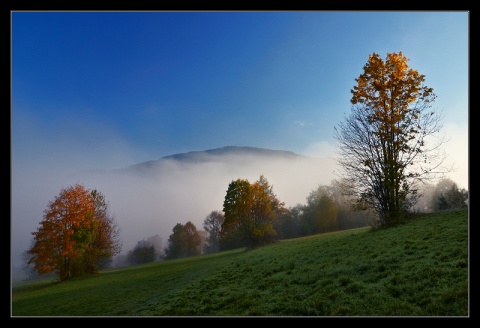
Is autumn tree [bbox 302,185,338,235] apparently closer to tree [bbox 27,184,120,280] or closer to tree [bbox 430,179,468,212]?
tree [bbox 430,179,468,212]

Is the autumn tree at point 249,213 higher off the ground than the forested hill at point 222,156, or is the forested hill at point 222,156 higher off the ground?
the forested hill at point 222,156

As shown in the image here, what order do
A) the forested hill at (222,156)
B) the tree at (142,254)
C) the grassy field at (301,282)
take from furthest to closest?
1. the tree at (142,254)
2. the forested hill at (222,156)
3. the grassy field at (301,282)

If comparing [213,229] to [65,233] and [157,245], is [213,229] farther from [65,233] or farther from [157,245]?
[65,233]

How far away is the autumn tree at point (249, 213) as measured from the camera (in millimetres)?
8519

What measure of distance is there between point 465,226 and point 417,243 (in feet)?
4.56

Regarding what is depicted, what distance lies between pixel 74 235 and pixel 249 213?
15.7 feet

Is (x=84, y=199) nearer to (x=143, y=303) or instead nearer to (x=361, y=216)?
(x=143, y=303)

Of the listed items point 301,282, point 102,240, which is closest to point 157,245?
point 102,240

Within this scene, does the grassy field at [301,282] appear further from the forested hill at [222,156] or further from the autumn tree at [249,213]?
the forested hill at [222,156]

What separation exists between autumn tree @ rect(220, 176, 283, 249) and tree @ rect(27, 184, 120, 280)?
3.03 m

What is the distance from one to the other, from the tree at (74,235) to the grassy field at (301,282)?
1.44 feet

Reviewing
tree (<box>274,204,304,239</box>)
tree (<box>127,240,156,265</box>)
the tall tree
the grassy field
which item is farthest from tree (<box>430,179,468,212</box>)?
the tall tree

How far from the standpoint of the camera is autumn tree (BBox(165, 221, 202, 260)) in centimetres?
850

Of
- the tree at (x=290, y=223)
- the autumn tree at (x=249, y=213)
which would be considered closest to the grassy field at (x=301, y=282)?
the tree at (x=290, y=223)
